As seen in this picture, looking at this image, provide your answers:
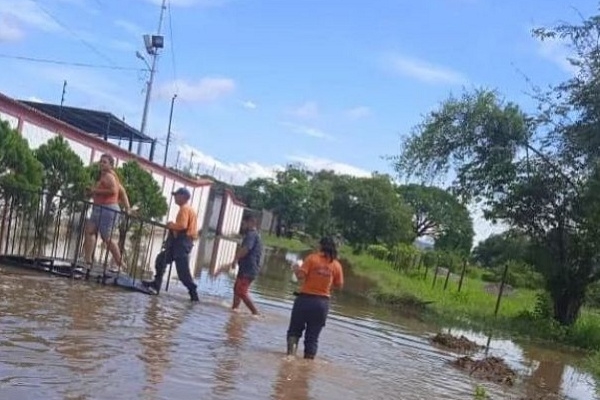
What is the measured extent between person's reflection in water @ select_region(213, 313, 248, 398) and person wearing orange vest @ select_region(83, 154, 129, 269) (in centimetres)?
242

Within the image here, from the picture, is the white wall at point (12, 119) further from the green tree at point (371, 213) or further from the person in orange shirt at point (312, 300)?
the green tree at point (371, 213)

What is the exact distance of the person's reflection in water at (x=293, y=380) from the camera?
8109mm

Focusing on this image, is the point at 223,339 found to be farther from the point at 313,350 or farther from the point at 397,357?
the point at 397,357

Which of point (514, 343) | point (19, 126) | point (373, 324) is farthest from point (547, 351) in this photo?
point (19, 126)

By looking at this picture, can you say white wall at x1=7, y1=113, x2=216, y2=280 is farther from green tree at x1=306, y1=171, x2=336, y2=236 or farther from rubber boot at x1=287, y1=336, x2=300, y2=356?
green tree at x1=306, y1=171, x2=336, y2=236

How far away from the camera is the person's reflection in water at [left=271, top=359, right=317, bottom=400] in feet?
26.6

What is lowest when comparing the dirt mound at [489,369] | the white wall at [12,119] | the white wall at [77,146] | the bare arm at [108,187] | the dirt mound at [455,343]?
the dirt mound at [455,343]

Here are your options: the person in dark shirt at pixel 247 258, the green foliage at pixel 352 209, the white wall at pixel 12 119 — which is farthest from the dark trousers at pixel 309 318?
the green foliage at pixel 352 209

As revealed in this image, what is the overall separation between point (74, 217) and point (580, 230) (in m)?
13.6

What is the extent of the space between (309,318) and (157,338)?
183 cm

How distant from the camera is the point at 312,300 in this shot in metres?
10.2

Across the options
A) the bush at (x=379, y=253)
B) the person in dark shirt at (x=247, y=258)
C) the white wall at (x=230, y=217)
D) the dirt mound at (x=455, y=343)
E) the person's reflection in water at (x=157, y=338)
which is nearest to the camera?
the person's reflection in water at (x=157, y=338)

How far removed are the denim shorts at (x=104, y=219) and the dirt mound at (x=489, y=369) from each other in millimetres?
5910

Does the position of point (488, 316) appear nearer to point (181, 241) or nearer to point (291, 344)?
point (181, 241)
